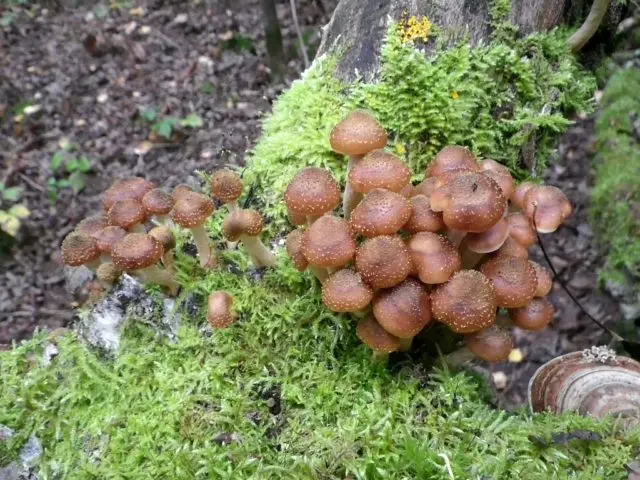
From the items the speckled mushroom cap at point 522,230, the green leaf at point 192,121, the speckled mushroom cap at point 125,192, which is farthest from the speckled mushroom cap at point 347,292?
the green leaf at point 192,121

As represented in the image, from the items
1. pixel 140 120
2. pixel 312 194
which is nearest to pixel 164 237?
pixel 312 194

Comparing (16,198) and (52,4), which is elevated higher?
(52,4)

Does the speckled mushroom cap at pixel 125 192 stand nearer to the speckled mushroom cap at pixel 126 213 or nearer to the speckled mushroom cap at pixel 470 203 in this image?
the speckled mushroom cap at pixel 126 213

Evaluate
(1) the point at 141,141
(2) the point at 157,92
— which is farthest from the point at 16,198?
(2) the point at 157,92

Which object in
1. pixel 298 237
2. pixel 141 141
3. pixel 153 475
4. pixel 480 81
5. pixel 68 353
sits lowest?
pixel 141 141

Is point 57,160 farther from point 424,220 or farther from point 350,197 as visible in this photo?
point 424,220

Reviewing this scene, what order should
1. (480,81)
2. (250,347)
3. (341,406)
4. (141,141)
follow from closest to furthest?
(341,406) < (250,347) < (480,81) < (141,141)

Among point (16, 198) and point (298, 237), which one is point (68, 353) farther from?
point (16, 198)
